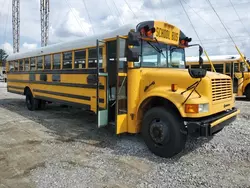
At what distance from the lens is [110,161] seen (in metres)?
3.91

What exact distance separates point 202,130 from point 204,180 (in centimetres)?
69

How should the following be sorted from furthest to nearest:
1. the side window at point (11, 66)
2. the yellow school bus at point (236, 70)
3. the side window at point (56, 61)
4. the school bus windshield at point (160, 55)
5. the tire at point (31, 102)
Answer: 1. the yellow school bus at point (236, 70)
2. the side window at point (11, 66)
3. the tire at point (31, 102)
4. the side window at point (56, 61)
5. the school bus windshield at point (160, 55)

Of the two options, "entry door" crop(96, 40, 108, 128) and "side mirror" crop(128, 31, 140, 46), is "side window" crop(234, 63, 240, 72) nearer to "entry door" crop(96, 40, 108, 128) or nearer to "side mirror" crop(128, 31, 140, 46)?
"entry door" crop(96, 40, 108, 128)

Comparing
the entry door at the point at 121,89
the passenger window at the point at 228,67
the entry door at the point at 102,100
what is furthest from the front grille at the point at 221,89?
the passenger window at the point at 228,67

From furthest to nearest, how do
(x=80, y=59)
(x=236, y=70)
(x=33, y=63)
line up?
(x=236, y=70) < (x=33, y=63) < (x=80, y=59)

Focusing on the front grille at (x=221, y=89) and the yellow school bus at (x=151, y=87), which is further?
the front grille at (x=221, y=89)

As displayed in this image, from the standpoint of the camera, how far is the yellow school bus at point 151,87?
371 centimetres

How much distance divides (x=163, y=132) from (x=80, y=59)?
291cm

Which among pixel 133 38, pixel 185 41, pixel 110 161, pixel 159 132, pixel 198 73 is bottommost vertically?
pixel 110 161

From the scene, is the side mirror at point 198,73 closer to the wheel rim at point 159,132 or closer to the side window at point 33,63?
the wheel rim at point 159,132

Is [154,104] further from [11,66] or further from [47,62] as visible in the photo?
[11,66]

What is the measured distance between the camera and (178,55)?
5.20 meters

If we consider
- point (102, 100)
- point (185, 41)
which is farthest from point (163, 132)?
point (185, 41)

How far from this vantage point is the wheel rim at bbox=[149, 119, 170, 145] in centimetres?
387
